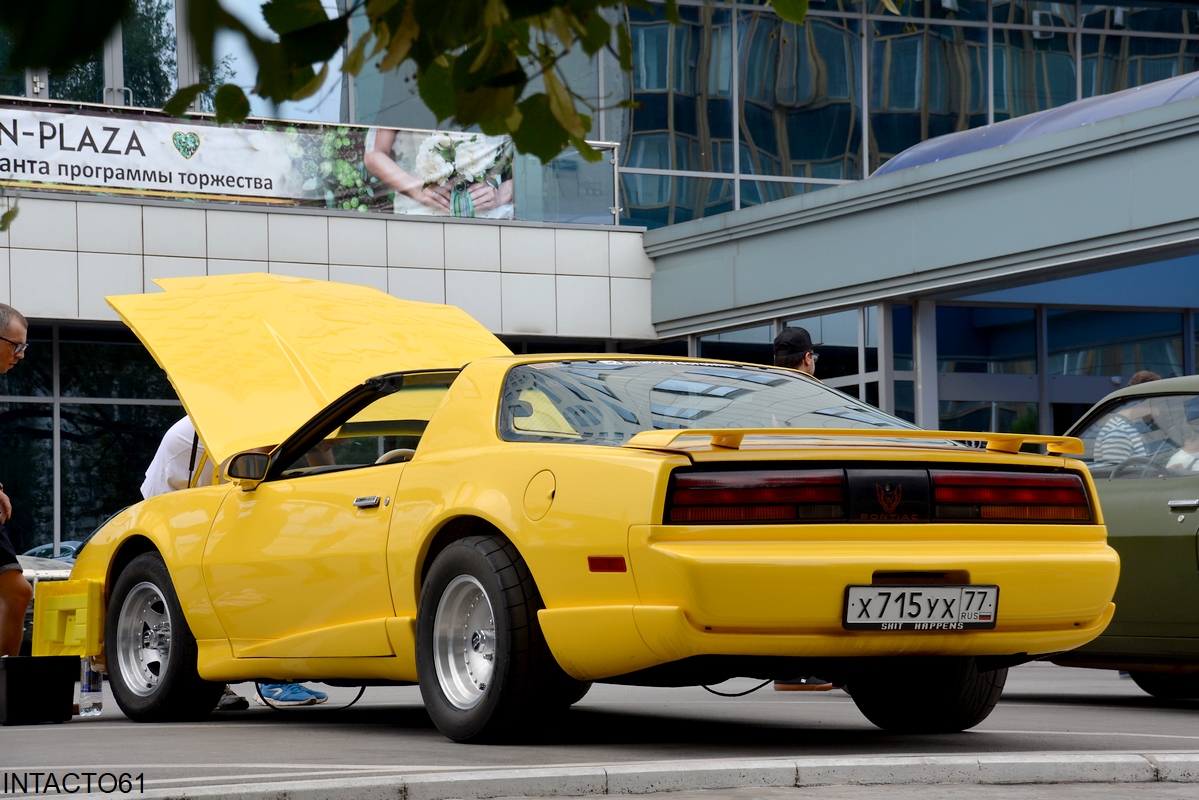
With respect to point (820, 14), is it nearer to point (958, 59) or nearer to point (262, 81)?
point (958, 59)

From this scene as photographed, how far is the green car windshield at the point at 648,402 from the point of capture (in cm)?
582

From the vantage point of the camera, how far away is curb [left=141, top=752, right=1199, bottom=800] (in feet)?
14.8

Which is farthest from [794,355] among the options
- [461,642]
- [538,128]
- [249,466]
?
[538,128]

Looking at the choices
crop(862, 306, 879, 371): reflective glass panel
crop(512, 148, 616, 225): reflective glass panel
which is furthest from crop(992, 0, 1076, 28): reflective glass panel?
crop(862, 306, 879, 371): reflective glass panel

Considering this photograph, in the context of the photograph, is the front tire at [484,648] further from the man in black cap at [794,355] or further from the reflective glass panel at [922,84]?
the reflective glass panel at [922,84]

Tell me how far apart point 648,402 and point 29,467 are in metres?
14.9

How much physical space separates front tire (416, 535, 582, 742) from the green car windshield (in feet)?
1.57

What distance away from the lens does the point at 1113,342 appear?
18.9m

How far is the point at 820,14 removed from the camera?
24.9 metres

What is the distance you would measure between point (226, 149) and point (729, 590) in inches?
575

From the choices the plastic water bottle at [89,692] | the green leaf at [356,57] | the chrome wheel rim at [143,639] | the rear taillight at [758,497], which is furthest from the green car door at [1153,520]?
the green leaf at [356,57]

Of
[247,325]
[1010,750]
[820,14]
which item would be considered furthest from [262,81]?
[820,14]

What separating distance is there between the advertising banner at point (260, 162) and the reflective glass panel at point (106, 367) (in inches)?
83.1

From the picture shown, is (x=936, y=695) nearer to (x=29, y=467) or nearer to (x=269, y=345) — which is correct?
(x=269, y=345)
